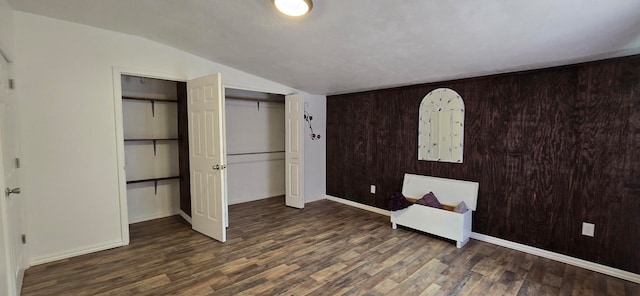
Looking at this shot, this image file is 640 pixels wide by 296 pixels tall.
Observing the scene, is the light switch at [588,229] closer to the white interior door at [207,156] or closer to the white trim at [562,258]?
the white trim at [562,258]

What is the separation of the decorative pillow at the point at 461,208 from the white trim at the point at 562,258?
41 centimetres

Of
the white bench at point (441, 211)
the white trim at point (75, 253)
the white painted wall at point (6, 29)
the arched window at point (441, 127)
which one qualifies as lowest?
the white trim at point (75, 253)

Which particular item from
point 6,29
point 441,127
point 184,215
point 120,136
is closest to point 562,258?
point 441,127

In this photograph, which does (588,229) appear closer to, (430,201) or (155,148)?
(430,201)

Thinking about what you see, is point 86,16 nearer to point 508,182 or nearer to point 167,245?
point 167,245

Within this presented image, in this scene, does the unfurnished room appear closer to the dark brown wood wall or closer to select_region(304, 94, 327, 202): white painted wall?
the dark brown wood wall

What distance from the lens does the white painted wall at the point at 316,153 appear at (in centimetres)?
496

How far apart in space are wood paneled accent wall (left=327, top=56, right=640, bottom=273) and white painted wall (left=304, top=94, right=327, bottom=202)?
1.61m

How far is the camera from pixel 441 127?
145 inches

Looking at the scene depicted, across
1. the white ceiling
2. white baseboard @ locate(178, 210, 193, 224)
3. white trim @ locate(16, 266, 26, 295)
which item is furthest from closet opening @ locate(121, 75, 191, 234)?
white trim @ locate(16, 266, 26, 295)

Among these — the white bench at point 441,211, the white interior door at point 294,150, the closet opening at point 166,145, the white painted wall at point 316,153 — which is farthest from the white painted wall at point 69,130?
the white bench at point 441,211

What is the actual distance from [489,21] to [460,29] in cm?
21

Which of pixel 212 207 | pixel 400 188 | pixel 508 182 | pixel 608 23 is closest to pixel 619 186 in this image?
pixel 508 182

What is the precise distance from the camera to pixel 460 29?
2.29 m
